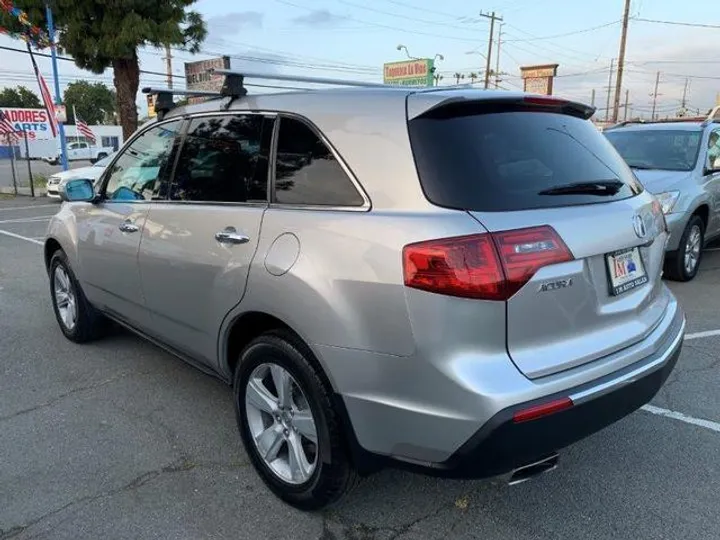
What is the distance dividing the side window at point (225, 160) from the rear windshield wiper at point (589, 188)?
1.26 metres

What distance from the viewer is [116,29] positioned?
51.4 ft

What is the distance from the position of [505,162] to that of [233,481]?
196cm

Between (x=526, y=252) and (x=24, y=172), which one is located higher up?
(x=526, y=252)

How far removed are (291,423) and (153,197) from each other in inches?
67.3

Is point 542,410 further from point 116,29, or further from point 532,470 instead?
point 116,29

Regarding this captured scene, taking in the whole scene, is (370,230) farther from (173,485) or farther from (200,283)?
(173,485)

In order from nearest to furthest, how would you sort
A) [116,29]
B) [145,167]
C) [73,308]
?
[145,167]
[73,308]
[116,29]

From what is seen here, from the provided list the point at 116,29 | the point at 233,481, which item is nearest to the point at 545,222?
the point at 233,481

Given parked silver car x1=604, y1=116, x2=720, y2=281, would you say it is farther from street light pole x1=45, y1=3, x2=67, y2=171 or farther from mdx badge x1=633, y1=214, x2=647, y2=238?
street light pole x1=45, y1=3, x2=67, y2=171

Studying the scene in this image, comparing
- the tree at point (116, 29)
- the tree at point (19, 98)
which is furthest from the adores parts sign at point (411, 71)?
the tree at point (19, 98)

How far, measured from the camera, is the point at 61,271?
492 centimetres

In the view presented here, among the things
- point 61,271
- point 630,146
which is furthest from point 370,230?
point 630,146

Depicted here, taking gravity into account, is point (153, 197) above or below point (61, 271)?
above

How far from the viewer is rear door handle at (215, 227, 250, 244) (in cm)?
270
